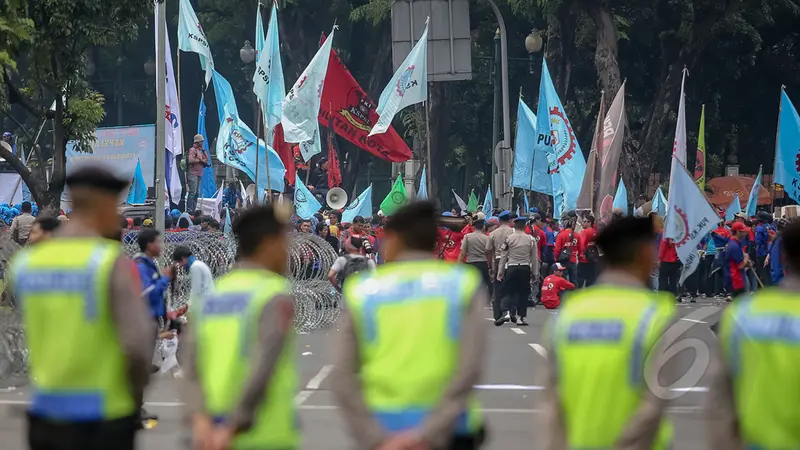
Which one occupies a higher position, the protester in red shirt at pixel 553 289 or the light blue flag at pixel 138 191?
the light blue flag at pixel 138 191

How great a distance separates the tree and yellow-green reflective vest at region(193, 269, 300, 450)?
14091mm

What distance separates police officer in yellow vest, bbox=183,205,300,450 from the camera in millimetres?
5062

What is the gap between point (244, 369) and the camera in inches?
203

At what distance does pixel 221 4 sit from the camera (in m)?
49.9

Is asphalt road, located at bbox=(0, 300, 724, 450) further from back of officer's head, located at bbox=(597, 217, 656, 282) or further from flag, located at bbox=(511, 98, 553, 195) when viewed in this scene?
flag, located at bbox=(511, 98, 553, 195)

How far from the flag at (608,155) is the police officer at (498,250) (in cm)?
437

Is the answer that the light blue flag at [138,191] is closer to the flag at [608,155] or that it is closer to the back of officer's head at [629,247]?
the flag at [608,155]

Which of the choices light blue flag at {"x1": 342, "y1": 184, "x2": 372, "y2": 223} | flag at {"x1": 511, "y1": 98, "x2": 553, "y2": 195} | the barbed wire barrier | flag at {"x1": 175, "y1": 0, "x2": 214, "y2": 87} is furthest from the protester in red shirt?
light blue flag at {"x1": 342, "y1": 184, "x2": 372, "y2": 223}

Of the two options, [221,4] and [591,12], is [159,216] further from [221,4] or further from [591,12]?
[221,4]

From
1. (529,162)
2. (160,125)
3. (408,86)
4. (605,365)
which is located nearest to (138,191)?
(408,86)

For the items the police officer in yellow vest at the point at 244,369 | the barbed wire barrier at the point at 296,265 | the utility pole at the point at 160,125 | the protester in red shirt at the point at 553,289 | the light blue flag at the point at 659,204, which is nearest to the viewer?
the police officer in yellow vest at the point at 244,369

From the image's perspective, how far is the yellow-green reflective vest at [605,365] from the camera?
195 inches

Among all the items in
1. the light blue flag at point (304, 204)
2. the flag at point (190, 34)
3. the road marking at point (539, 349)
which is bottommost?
the road marking at point (539, 349)

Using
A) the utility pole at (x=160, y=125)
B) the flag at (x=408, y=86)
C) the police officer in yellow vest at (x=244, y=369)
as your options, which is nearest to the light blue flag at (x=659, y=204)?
the flag at (x=408, y=86)
